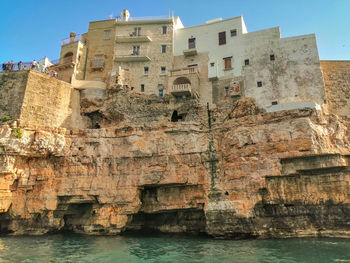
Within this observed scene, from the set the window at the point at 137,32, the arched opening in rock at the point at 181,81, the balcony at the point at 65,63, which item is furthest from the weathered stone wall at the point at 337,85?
the balcony at the point at 65,63

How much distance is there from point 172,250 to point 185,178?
6.32 m

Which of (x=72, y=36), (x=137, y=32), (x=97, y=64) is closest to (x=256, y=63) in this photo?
(x=137, y=32)

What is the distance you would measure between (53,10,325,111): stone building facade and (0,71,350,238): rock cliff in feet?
19.0

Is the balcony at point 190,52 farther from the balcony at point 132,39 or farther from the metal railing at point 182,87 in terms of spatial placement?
the metal railing at point 182,87

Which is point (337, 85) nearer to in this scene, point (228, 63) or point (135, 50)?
point (228, 63)

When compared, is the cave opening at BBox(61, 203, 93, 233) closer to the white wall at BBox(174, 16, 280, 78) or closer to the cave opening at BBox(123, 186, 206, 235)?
the cave opening at BBox(123, 186, 206, 235)

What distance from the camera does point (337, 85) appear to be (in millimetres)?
26766

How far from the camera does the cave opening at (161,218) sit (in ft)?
72.2

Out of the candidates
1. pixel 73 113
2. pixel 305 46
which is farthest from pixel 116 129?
pixel 305 46

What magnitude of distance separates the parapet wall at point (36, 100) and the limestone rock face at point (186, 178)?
5.49m

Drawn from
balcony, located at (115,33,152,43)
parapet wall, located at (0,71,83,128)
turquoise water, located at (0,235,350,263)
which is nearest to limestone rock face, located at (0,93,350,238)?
turquoise water, located at (0,235,350,263)

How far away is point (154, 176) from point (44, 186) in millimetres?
9139

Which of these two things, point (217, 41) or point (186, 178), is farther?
point (217, 41)

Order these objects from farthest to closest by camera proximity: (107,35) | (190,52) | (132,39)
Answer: (107,35) < (132,39) < (190,52)
